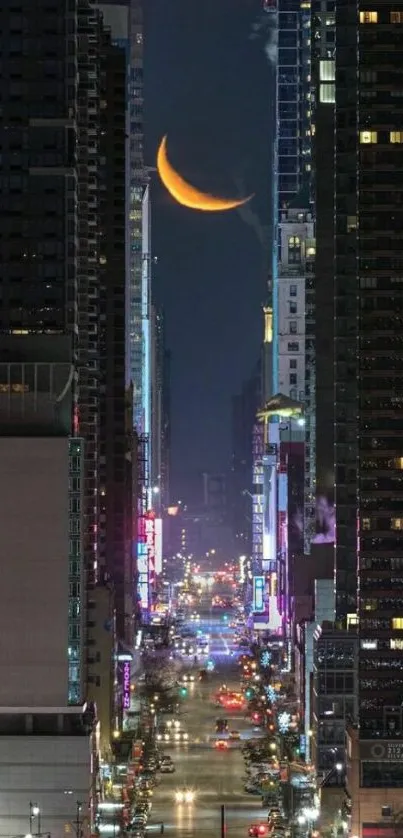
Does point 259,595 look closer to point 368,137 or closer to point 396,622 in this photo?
point 396,622

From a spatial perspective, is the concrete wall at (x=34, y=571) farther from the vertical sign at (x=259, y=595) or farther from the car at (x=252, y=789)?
the vertical sign at (x=259, y=595)

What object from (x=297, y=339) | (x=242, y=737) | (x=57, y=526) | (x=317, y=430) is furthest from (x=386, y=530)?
(x=297, y=339)

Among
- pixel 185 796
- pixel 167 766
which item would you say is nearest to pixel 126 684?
pixel 167 766

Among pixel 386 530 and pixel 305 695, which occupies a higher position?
pixel 386 530

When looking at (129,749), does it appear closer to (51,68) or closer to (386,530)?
(386,530)

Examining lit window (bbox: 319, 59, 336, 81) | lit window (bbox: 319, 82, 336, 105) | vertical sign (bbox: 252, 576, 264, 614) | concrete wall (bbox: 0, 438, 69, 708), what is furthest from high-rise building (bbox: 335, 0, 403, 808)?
vertical sign (bbox: 252, 576, 264, 614)

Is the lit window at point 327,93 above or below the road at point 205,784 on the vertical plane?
above

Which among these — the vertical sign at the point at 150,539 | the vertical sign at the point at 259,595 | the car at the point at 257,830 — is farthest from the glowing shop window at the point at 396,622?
the vertical sign at the point at 259,595

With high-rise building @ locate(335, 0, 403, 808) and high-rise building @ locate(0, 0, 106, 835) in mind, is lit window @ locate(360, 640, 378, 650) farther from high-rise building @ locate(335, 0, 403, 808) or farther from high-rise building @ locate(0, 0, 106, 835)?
high-rise building @ locate(0, 0, 106, 835)
